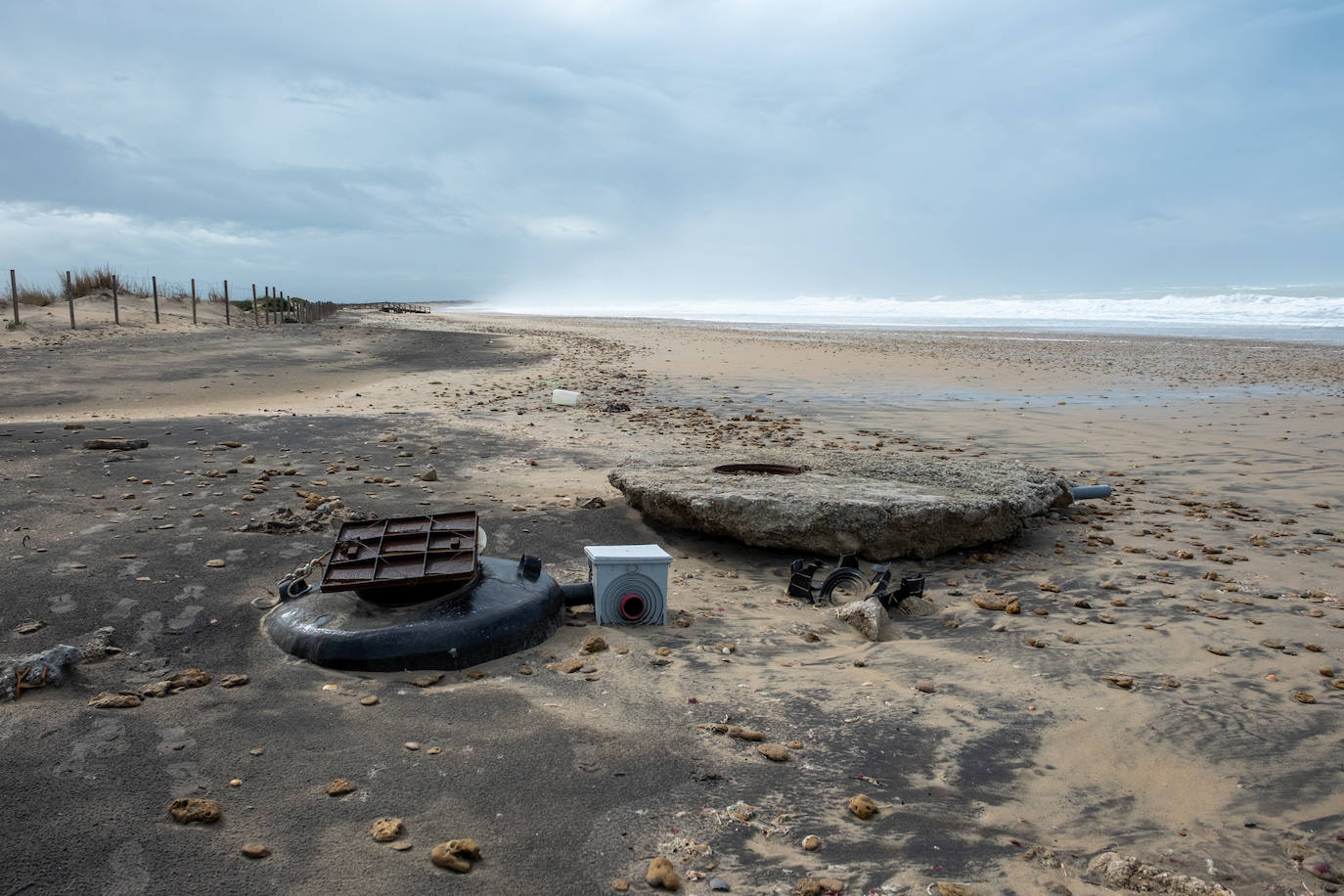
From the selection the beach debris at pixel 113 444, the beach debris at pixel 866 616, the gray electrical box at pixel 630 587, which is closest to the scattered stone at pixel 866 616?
the beach debris at pixel 866 616

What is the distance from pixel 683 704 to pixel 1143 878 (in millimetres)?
1753

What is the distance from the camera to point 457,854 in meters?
2.48

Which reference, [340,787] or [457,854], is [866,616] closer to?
[457,854]

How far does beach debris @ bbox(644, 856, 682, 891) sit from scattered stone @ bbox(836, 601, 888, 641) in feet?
7.21

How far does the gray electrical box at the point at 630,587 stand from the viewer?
4.41m

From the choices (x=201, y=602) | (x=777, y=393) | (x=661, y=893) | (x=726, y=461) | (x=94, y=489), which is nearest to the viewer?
(x=661, y=893)

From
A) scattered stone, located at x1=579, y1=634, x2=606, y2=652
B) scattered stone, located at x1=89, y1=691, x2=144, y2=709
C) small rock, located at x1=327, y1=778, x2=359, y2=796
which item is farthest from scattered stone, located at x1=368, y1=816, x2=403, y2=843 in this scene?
scattered stone, located at x1=579, y1=634, x2=606, y2=652

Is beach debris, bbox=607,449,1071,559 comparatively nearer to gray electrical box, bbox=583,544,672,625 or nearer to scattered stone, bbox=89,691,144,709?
gray electrical box, bbox=583,544,672,625

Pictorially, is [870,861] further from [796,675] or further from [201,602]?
[201,602]

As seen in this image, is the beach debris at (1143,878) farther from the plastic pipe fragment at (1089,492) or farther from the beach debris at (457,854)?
the plastic pipe fragment at (1089,492)

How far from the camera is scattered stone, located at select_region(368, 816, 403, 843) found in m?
2.57

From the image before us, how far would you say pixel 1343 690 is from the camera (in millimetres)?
3510

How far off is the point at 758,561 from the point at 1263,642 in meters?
2.84

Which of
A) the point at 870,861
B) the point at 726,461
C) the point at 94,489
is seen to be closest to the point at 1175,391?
the point at 726,461
